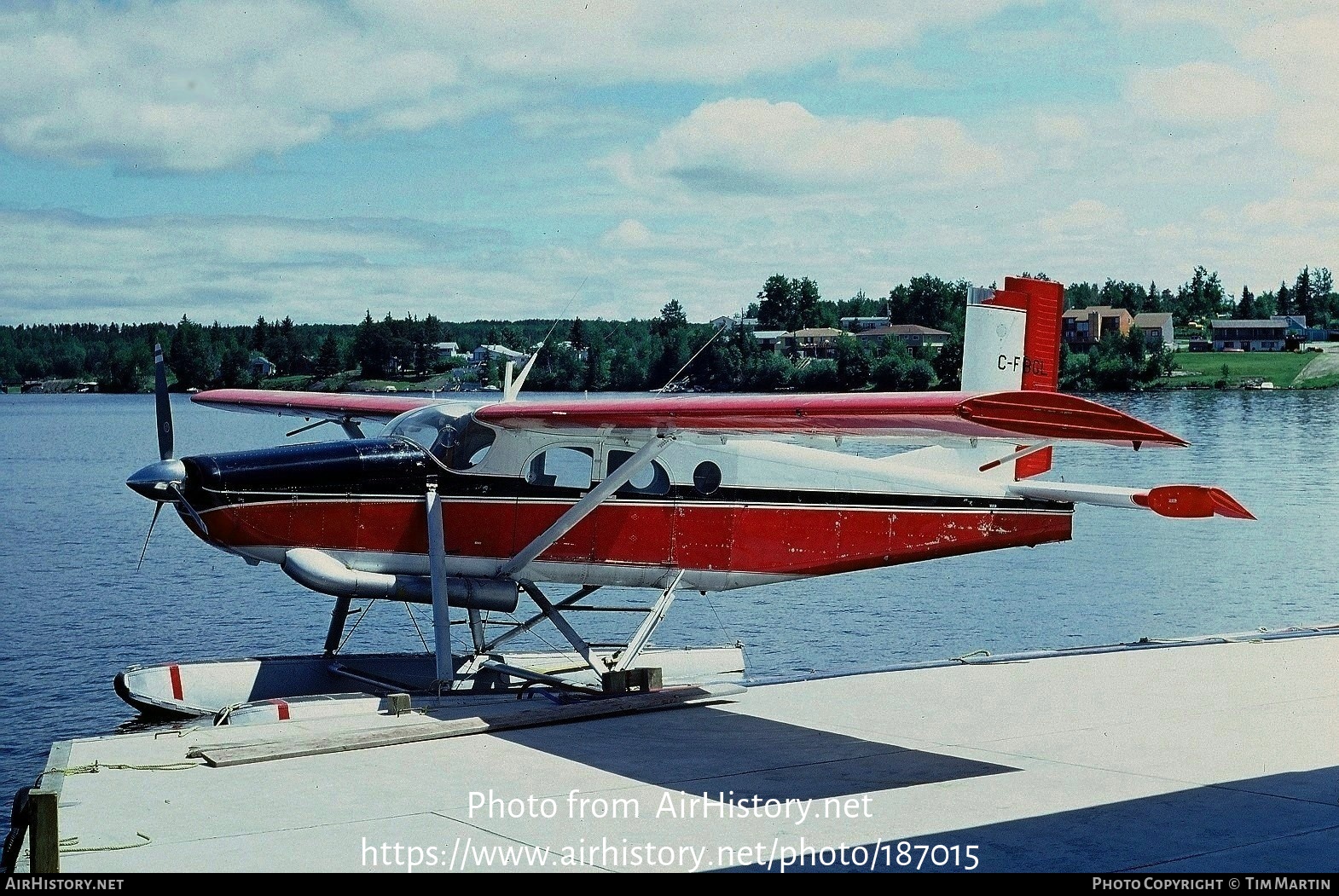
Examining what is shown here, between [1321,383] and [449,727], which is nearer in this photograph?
[449,727]

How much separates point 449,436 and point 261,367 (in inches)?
4128

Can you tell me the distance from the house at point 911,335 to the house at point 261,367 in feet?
151

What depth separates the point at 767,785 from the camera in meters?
7.29

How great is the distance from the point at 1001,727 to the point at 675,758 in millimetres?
2187

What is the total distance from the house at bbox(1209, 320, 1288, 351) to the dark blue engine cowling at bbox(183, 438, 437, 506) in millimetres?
118886

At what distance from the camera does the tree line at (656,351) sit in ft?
229

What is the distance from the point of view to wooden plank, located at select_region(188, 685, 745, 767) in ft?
26.3

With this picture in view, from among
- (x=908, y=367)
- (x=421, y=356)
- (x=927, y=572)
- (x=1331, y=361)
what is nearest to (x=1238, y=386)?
(x=1331, y=361)

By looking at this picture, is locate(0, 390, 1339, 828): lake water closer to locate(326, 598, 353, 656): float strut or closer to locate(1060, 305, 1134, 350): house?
locate(326, 598, 353, 656): float strut

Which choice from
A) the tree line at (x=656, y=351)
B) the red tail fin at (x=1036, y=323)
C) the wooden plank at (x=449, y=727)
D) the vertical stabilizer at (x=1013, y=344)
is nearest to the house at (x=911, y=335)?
the tree line at (x=656, y=351)

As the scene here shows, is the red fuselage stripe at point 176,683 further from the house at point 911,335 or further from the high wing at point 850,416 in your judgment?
the house at point 911,335

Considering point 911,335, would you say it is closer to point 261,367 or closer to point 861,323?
point 861,323

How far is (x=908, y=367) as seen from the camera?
76.8 metres

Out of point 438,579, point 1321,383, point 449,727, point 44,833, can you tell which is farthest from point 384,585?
point 1321,383
